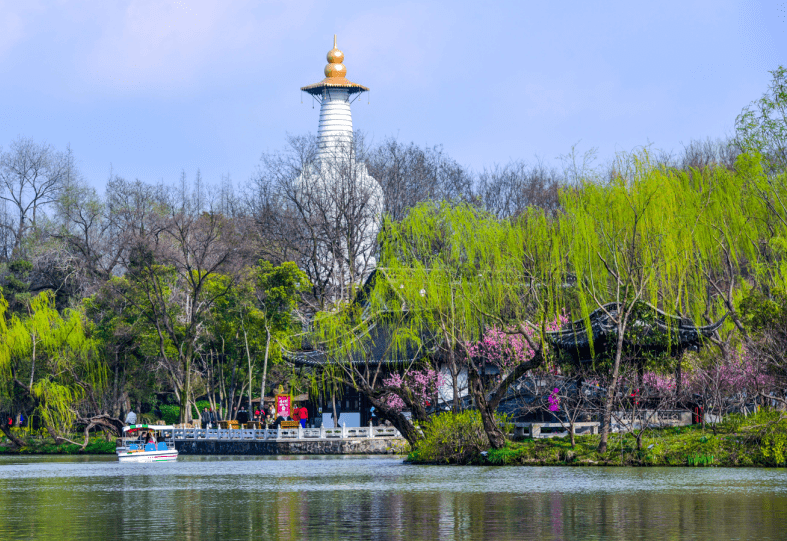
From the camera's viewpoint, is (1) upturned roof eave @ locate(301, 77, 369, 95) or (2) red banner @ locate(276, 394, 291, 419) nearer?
(2) red banner @ locate(276, 394, 291, 419)

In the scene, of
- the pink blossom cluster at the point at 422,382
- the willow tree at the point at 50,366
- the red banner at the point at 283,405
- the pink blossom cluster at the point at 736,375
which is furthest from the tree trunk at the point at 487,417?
the willow tree at the point at 50,366

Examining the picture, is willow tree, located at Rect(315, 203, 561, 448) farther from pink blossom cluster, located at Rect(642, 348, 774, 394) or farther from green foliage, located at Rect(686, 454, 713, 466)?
green foliage, located at Rect(686, 454, 713, 466)

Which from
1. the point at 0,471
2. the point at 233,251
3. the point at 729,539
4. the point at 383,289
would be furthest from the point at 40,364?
the point at 729,539

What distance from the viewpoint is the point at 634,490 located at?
61.6ft

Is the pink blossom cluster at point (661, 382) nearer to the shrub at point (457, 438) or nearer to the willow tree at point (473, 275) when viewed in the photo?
the willow tree at point (473, 275)

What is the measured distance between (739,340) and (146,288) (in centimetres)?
2785

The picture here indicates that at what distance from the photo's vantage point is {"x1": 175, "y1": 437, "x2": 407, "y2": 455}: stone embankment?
4219cm

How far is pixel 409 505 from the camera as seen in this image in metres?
16.2

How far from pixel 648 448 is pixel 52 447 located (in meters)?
31.8

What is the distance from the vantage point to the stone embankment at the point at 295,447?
4219 centimetres

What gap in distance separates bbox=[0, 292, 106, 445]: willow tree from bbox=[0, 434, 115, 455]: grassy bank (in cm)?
47

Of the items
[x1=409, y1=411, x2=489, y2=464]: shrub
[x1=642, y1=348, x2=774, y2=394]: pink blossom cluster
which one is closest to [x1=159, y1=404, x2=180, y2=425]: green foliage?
[x1=409, y1=411, x2=489, y2=464]: shrub

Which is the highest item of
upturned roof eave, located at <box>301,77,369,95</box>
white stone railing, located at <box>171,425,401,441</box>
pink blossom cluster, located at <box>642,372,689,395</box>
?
upturned roof eave, located at <box>301,77,369,95</box>

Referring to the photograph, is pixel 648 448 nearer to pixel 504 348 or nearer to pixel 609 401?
pixel 609 401
